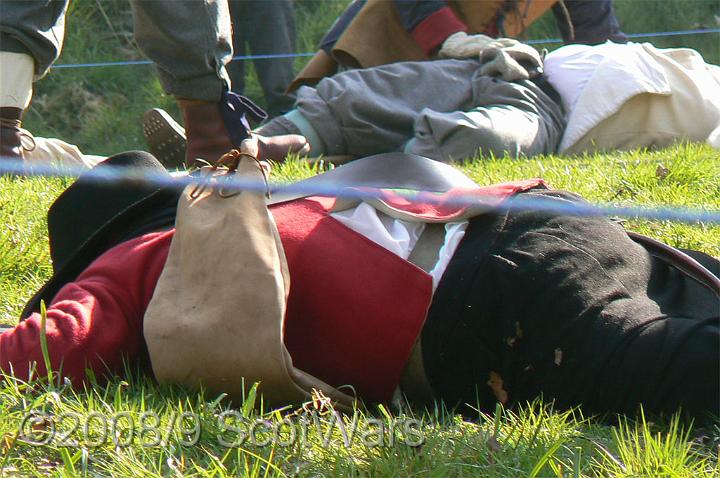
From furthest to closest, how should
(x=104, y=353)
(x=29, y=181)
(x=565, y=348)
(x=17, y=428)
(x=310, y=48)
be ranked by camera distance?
(x=310, y=48) → (x=29, y=181) → (x=104, y=353) → (x=565, y=348) → (x=17, y=428)

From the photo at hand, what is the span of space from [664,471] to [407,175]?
76cm

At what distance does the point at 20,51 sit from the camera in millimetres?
3533

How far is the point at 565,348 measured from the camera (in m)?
1.73

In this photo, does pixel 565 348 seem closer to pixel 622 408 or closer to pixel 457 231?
pixel 622 408

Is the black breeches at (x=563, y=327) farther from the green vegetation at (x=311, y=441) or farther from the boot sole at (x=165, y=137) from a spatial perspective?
the boot sole at (x=165, y=137)

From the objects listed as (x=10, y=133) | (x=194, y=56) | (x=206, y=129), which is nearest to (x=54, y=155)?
(x=10, y=133)

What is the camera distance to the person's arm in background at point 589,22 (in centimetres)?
575

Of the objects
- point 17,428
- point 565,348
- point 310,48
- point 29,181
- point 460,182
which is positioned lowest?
point 310,48

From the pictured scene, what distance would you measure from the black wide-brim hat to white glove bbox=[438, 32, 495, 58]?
2.77m

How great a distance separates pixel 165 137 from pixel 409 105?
995 mm

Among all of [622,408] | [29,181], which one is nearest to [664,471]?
[622,408]

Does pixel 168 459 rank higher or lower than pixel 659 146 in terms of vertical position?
higher

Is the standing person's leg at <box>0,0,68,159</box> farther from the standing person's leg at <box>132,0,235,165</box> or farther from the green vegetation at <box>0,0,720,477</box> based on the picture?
the green vegetation at <box>0,0,720,477</box>

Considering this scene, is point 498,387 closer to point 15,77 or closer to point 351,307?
point 351,307
